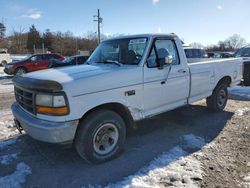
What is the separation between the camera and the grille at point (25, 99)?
410cm

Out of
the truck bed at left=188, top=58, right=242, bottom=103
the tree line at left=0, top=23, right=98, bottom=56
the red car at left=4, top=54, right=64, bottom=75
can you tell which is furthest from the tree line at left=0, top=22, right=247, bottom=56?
the truck bed at left=188, top=58, right=242, bottom=103

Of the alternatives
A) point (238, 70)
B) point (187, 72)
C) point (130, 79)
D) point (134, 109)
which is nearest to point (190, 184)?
point (134, 109)

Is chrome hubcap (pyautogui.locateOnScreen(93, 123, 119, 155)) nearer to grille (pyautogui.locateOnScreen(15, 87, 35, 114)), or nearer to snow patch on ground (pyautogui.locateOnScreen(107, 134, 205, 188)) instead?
snow patch on ground (pyautogui.locateOnScreen(107, 134, 205, 188))

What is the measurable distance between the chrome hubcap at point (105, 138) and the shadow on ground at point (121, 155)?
0.23 meters

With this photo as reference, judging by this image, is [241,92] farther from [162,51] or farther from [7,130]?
[7,130]

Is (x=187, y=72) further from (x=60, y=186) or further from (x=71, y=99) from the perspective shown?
(x=60, y=186)

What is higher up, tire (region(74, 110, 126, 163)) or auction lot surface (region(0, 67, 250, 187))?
tire (region(74, 110, 126, 163))

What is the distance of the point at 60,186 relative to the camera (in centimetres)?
375

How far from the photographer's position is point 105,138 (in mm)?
4395

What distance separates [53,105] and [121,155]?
156cm

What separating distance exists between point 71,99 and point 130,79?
1.13 metres

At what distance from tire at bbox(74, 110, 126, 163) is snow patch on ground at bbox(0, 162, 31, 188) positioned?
84cm

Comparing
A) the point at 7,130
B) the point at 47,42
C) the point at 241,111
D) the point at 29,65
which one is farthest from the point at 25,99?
the point at 47,42

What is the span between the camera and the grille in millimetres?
4102
